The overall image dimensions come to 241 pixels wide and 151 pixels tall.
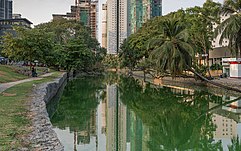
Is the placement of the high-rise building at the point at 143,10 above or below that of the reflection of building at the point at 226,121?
above

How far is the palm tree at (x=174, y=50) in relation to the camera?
112 feet

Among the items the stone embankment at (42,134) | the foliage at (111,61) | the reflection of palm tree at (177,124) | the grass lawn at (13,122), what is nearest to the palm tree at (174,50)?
the reflection of palm tree at (177,124)

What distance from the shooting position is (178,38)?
35469mm

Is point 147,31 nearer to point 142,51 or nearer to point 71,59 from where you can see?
point 142,51

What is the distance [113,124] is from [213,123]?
5081mm

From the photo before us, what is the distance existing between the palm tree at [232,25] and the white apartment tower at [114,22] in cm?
9028

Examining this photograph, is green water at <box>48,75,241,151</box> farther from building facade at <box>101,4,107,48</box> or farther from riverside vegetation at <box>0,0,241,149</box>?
building facade at <box>101,4,107,48</box>

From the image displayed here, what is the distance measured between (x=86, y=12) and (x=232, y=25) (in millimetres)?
86316

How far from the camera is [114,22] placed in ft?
432

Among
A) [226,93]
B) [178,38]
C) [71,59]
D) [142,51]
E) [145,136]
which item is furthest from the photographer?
[142,51]

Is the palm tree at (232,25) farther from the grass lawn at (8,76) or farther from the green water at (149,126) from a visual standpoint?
the grass lawn at (8,76)

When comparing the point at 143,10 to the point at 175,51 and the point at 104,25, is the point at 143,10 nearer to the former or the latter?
the point at 104,25

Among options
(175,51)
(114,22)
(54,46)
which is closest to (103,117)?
(175,51)

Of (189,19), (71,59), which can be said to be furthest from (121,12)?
(189,19)
